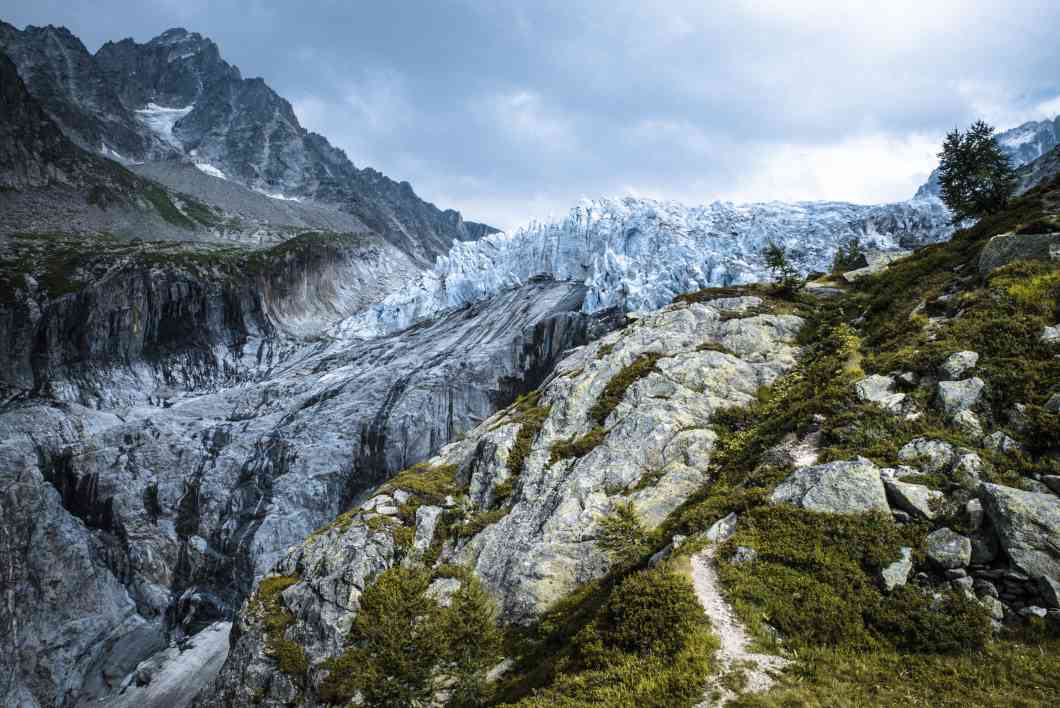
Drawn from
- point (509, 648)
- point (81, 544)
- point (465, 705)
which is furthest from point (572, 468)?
point (81, 544)

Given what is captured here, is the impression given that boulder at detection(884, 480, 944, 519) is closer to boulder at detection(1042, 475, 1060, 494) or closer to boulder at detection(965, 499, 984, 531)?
boulder at detection(965, 499, 984, 531)

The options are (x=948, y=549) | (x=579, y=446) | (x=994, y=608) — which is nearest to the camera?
(x=994, y=608)

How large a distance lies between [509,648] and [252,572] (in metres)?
63.5

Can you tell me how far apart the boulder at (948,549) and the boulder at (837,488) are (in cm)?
145

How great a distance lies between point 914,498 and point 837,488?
190cm

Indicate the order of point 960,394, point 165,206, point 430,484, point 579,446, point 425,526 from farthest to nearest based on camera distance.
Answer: point 165,206
point 430,484
point 425,526
point 579,446
point 960,394

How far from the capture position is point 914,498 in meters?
14.2

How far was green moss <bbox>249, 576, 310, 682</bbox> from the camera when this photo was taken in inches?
1086

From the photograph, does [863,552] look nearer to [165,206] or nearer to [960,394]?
[960,394]

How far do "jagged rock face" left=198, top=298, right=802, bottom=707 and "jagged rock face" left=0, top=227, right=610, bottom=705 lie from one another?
154 ft

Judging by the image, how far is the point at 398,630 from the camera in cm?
2156

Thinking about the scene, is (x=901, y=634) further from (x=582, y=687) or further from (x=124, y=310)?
(x=124, y=310)

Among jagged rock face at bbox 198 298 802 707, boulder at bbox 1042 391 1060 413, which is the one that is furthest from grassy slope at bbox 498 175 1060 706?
jagged rock face at bbox 198 298 802 707

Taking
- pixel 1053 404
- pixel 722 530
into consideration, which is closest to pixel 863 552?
pixel 722 530
